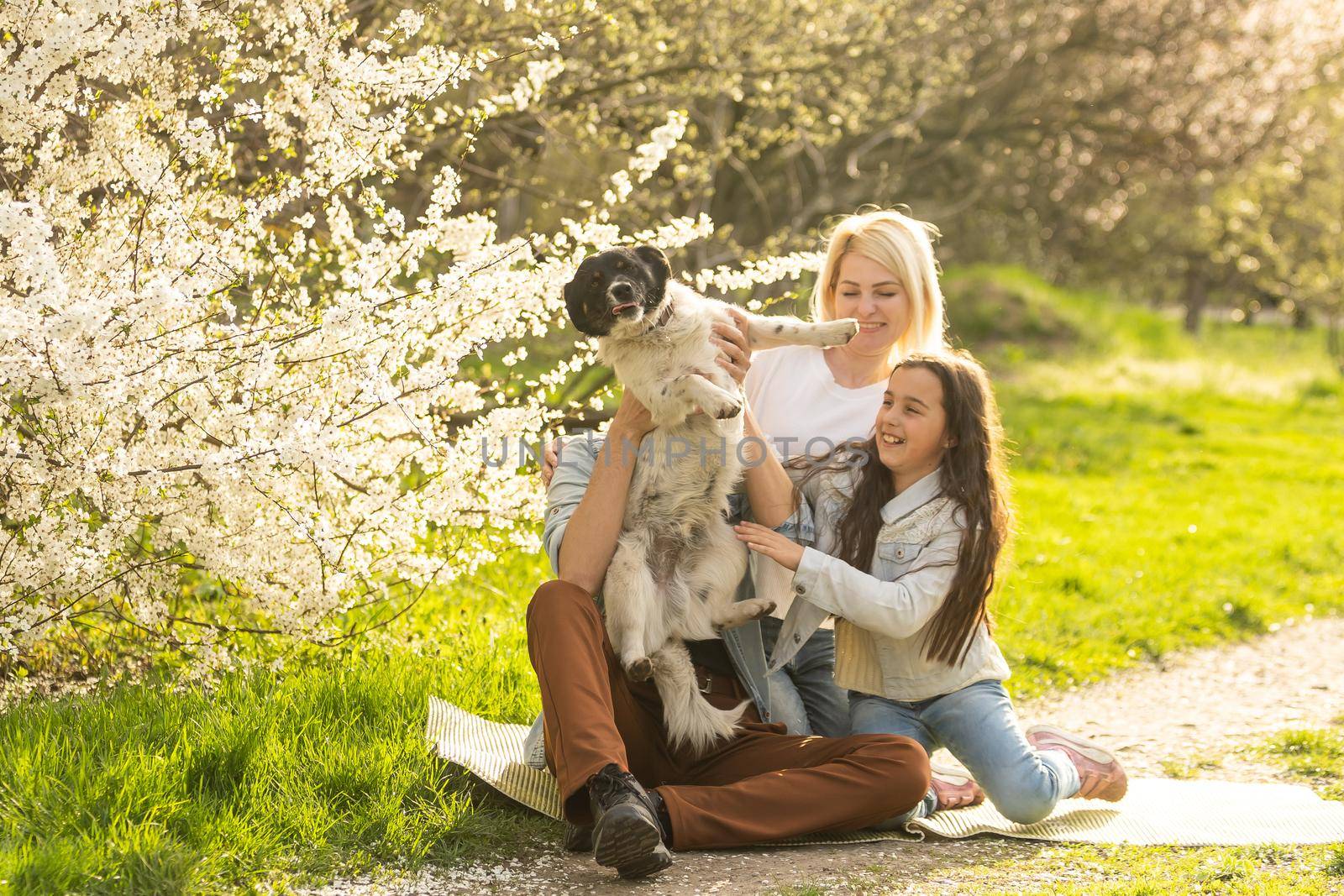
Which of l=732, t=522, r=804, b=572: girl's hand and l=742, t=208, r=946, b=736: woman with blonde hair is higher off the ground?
l=742, t=208, r=946, b=736: woman with blonde hair

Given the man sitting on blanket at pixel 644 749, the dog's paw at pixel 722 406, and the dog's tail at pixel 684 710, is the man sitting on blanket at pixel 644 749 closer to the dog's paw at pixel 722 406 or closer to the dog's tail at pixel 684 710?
the dog's tail at pixel 684 710

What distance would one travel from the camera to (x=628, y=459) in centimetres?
357

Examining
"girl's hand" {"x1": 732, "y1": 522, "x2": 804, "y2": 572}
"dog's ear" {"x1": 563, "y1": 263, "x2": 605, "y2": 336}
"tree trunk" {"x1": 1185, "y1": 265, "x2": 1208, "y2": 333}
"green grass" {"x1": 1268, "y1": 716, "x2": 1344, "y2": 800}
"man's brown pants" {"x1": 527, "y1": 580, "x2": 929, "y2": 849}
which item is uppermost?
"tree trunk" {"x1": 1185, "y1": 265, "x2": 1208, "y2": 333}

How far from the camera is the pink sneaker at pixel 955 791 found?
375 cm

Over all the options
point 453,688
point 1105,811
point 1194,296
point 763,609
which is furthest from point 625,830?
point 1194,296

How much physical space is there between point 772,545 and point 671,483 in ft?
1.18

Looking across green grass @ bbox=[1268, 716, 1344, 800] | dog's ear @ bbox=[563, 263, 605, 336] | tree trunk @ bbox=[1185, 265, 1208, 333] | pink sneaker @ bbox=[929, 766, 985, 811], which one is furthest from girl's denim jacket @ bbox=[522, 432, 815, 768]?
tree trunk @ bbox=[1185, 265, 1208, 333]

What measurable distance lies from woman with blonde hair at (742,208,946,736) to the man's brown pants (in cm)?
58

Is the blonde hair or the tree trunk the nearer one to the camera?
the blonde hair

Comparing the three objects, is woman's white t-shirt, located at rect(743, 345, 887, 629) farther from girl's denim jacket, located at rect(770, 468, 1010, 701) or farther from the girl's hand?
the girl's hand

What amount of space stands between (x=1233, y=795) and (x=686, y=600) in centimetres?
192

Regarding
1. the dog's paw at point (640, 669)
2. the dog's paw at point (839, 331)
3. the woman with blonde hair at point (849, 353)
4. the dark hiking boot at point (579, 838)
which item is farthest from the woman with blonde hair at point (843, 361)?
the dark hiking boot at point (579, 838)

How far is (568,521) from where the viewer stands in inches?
139

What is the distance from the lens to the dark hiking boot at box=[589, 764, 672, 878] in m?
2.81
